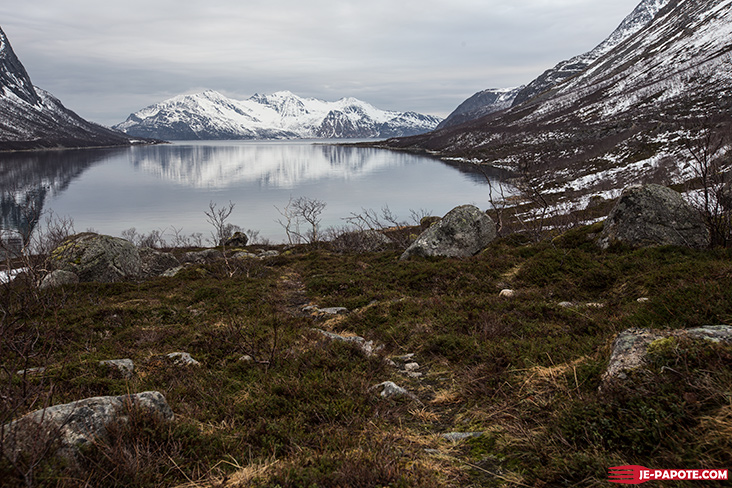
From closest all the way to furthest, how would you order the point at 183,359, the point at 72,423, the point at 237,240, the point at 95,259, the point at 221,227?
the point at 72,423, the point at 183,359, the point at 95,259, the point at 221,227, the point at 237,240

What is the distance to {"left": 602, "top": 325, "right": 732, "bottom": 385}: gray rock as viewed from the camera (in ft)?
12.6

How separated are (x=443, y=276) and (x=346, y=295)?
3.38m

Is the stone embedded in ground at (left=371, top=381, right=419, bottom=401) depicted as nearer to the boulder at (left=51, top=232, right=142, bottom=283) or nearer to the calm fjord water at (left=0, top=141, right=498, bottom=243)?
the boulder at (left=51, top=232, right=142, bottom=283)

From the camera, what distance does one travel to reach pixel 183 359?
6.85m

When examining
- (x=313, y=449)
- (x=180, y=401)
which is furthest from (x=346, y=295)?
(x=313, y=449)

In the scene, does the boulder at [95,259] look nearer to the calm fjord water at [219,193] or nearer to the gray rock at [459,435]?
Answer: the gray rock at [459,435]

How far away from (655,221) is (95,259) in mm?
25086

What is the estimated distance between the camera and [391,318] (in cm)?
943

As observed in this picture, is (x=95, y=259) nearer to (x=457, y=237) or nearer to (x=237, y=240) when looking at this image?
(x=237, y=240)

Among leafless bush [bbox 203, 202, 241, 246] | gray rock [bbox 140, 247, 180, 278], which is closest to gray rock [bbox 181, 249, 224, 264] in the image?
leafless bush [bbox 203, 202, 241, 246]

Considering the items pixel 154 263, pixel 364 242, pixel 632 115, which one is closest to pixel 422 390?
pixel 364 242

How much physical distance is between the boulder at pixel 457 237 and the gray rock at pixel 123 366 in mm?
13357

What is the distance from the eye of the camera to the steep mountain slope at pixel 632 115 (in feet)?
199

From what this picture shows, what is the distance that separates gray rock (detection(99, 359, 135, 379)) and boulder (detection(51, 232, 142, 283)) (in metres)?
16.9
